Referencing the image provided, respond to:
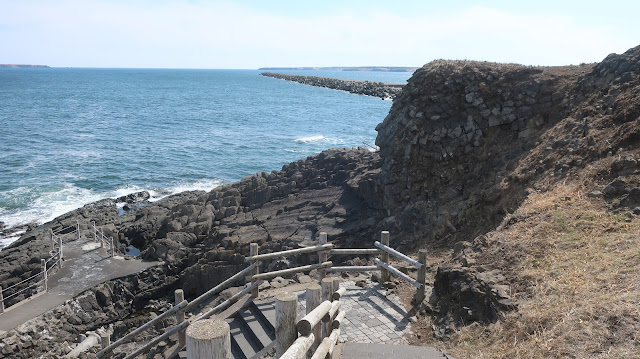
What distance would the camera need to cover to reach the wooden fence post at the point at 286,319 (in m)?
5.09

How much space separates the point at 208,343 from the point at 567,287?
7.29 m

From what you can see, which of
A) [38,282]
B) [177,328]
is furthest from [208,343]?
[38,282]

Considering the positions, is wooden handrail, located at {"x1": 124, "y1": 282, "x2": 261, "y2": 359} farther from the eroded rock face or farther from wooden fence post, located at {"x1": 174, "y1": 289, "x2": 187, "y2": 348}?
the eroded rock face

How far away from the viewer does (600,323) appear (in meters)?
7.14

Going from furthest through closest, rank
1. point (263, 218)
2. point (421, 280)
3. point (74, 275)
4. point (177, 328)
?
1. point (263, 218)
2. point (74, 275)
3. point (421, 280)
4. point (177, 328)

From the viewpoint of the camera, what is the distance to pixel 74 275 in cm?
1902

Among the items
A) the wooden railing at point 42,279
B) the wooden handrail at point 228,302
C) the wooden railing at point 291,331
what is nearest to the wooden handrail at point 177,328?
the wooden handrail at point 228,302

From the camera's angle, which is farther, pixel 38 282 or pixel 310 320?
pixel 38 282

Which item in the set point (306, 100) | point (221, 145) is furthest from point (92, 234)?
point (306, 100)

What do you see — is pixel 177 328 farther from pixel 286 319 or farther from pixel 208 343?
pixel 208 343

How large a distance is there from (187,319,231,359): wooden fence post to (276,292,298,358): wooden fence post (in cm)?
152

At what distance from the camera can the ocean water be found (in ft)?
127

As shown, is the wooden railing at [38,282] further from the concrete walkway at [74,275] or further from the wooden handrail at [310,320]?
the wooden handrail at [310,320]

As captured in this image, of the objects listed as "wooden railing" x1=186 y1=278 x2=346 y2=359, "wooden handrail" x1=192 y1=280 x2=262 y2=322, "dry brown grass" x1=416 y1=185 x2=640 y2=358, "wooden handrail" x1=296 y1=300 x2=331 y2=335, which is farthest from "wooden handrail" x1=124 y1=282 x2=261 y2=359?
"wooden handrail" x1=296 y1=300 x2=331 y2=335
